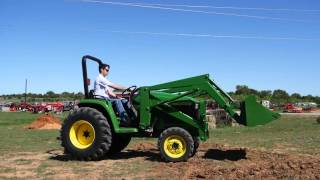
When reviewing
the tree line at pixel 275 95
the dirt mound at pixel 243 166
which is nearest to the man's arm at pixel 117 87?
the dirt mound at pixel 243 166

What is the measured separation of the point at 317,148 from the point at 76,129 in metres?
6.54

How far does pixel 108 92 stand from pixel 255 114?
3.48 metres

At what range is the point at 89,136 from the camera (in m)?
12.3

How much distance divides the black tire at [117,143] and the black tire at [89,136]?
838 millimetres

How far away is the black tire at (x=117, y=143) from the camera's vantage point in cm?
1287

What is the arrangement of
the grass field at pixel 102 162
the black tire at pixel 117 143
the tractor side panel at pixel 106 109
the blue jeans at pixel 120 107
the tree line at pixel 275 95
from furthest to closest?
the tree line at pixel 275 95 < the black tire at pixel 117 143 < the blue jeans at pixel 120 107 < the tractor side panel at pixel 106 109 < the grass field at pixel 102 162

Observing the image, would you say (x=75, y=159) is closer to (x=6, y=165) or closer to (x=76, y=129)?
(x=76, y=129)

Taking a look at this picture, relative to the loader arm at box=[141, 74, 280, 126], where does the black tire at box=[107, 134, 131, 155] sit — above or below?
below

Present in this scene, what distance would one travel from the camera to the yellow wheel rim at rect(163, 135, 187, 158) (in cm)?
1136

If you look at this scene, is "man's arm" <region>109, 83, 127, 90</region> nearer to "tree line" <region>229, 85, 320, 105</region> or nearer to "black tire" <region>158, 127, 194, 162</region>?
"black tire" <region>158, 127, 194, 162</region>

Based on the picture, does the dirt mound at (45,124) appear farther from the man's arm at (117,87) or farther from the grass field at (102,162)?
the man's arm at (117,87)

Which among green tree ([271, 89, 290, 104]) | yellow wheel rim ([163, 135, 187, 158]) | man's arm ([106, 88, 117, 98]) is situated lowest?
yellow wheel rim ([163, 135, 187, 158])

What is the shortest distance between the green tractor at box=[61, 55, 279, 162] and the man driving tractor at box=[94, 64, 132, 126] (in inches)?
5.6

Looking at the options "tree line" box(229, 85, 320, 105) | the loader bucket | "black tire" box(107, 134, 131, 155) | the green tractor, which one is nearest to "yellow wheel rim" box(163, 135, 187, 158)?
the green tractor
